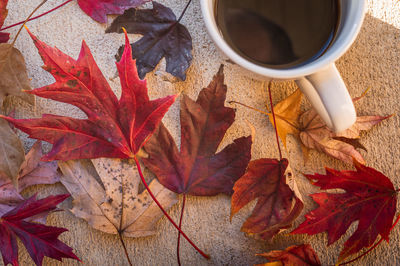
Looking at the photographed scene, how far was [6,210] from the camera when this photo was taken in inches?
21.8

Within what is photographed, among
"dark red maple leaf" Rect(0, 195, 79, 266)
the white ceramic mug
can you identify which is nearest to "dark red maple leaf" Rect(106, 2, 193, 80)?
the white ceramic mug

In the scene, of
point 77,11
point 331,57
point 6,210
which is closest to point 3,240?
point 6,210

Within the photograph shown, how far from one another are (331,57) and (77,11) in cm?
43

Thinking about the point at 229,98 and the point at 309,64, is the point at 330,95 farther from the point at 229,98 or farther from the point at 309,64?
the point at 229,98

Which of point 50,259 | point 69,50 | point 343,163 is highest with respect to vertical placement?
point 69,50

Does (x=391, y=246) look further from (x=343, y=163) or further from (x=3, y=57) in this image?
(x=3, y=57)

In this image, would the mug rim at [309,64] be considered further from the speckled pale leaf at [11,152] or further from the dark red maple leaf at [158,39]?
the speckled pale leaf at [11,152]

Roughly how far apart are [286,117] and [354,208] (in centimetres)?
17

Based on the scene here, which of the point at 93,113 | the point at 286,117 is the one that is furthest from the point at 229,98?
the point at 93,113

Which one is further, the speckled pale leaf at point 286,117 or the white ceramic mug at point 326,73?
the speckled pale leaf at point 286,117

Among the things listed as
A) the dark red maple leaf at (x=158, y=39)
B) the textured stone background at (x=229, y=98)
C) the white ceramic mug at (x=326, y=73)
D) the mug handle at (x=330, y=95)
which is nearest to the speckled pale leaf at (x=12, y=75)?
the textured stone background at (x=229, y=98)

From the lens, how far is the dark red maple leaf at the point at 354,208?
20.4 inches

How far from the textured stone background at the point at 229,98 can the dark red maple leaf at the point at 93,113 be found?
8 centimetres

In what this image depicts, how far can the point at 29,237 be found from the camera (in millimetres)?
525
